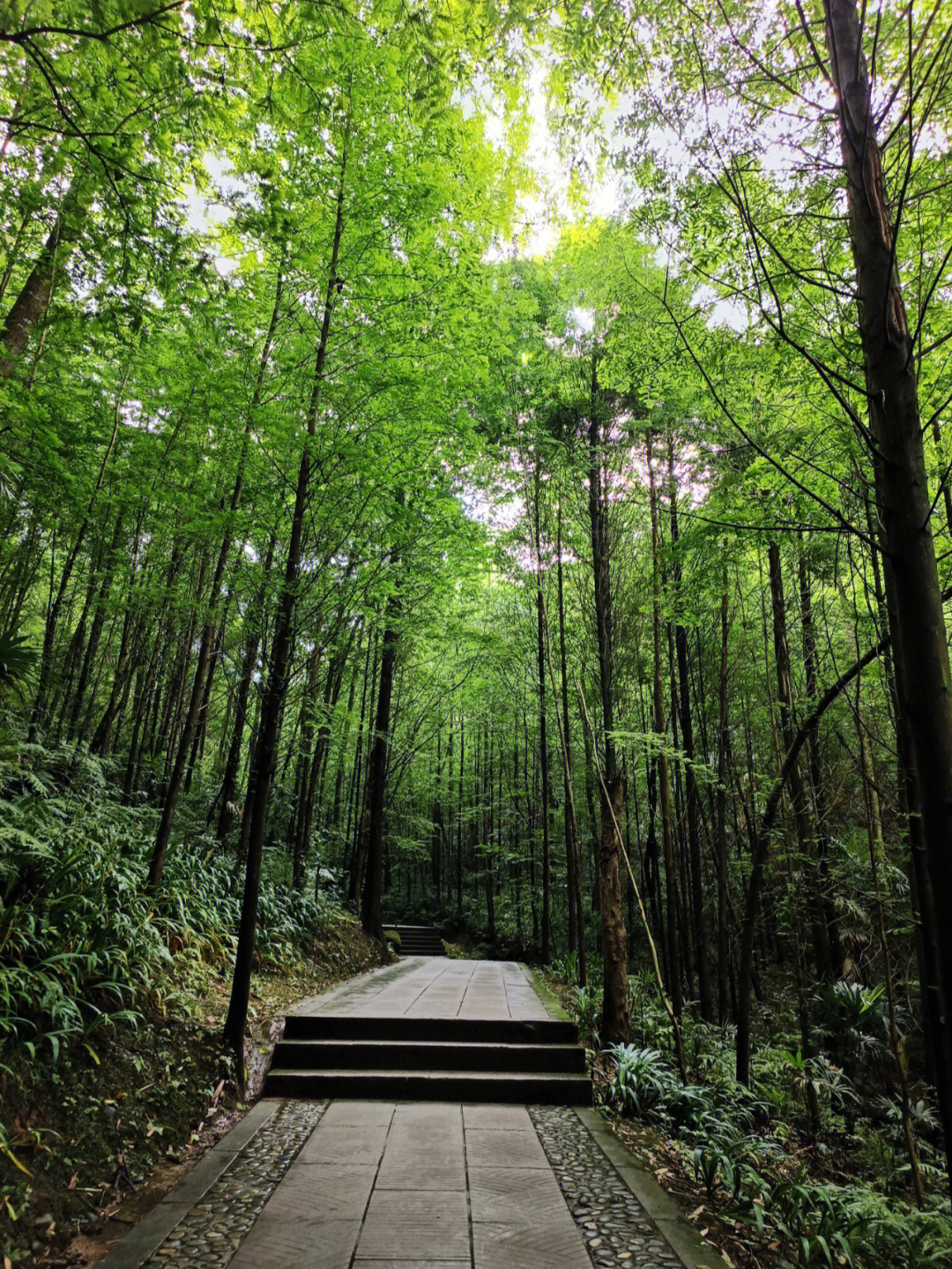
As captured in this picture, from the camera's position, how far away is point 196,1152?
10.2 ft

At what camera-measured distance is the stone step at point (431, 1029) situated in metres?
4.45

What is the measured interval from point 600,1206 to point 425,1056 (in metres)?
1.86

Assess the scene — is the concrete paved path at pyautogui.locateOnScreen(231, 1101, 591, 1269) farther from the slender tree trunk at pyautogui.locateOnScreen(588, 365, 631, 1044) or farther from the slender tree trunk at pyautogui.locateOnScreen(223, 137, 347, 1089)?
the slender tree trunk at pyautogui.locateOnScreen(588, 365, 631, 1044)

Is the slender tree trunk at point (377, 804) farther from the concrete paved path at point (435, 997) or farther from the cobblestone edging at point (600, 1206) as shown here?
the cobblestone edging at point (600, 1206)

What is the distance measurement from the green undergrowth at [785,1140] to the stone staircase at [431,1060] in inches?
14.7

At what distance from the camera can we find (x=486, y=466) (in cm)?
823

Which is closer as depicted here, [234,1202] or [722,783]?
[234,1202]

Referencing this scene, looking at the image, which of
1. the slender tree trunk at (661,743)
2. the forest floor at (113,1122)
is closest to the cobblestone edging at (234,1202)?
the forest floor at (113,1122)

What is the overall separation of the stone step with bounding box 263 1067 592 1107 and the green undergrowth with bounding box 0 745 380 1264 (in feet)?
0.97

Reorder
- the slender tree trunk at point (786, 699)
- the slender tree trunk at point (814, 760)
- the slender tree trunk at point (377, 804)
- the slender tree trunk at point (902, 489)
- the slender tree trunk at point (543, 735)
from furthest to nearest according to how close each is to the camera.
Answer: the slender tree trunk at point (377, 804), the slender tree trunk at point (543, 735), the slender tree trunk at point (786, 699), the slender tree trunk at point (814, 760), the slender tree trunk at point (902, 489)

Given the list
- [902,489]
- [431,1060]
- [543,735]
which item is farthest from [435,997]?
[902,489]

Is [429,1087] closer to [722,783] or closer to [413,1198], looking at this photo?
[413,1198]

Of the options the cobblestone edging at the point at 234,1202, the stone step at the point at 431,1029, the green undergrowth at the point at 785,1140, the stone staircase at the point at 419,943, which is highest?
the stone step at the point at 431,1029

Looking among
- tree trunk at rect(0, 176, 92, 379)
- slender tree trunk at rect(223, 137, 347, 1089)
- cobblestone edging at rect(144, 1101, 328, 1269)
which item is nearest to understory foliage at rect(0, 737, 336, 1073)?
slender tree trunk at rect(223, 137, 347, 1089)
